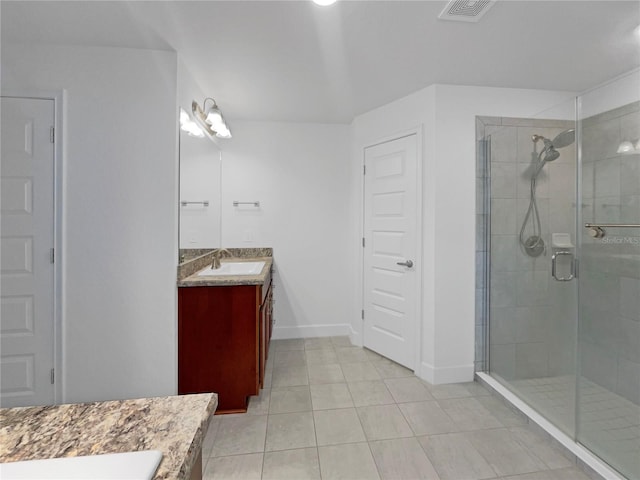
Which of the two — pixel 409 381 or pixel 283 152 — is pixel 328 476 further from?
pixel 283 152

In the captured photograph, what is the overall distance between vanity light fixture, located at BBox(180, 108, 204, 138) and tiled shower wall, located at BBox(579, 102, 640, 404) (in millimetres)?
2633

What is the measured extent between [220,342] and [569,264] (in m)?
2.39

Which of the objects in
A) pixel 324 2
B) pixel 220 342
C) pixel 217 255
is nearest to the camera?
pixel 324 2

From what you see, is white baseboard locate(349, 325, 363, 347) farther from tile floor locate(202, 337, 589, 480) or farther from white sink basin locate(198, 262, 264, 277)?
white sink basin locate(198, 262, 264, 277)

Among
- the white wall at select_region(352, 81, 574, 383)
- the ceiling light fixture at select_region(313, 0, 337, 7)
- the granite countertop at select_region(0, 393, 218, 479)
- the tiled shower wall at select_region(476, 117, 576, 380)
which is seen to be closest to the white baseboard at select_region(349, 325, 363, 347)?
the white wall at select_region(352, 81, 574, 383)

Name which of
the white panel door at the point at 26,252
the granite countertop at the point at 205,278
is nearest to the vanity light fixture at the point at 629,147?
the granite countertop at the point at 205,278

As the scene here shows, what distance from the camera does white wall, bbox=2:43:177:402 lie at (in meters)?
1.87

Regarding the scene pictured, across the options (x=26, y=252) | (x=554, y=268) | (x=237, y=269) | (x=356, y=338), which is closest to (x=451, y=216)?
(x=554, y=268)

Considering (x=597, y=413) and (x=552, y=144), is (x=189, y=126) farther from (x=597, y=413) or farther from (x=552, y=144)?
(x=597, y=413)

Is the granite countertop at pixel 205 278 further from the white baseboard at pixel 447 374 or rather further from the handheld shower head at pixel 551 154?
the handheld shower head at pixel 551 154

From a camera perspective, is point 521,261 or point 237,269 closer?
point 521,261

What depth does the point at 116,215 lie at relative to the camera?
1907 millimetres

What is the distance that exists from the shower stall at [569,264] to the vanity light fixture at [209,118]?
2.15 m

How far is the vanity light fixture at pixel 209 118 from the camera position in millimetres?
2367
